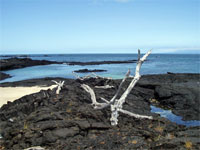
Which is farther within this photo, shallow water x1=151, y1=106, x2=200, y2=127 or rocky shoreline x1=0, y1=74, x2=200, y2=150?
shallow water x1=151, y1=106, x2=200, y2=127

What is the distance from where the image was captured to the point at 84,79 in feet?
65.1

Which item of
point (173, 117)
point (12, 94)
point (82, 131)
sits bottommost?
point (173, 117)

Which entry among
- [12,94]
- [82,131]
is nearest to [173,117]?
[82,131]

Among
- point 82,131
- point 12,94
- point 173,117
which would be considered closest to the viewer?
point 82,131

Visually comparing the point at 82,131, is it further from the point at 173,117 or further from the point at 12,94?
the point at 12,94

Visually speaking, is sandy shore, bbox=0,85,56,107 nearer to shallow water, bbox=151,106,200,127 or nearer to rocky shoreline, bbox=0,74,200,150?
rocky shoreline, bbox=0,74,200,150

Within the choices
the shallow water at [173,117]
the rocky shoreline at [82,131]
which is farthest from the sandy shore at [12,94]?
the shallow water at [173,117]

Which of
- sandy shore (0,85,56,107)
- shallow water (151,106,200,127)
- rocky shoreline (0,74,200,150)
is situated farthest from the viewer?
sandy shore (0,85,56,107)

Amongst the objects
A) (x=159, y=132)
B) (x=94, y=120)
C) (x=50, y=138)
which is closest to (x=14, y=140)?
(x=50, y=138)

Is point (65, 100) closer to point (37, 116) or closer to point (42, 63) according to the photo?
point (37, 116)

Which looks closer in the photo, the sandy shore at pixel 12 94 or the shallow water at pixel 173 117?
the shallow water at pixel 173 117

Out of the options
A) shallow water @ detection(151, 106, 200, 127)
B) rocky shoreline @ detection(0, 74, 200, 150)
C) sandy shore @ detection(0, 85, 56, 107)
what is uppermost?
rocky shoreline @ detection(0, 74, 200, 150)

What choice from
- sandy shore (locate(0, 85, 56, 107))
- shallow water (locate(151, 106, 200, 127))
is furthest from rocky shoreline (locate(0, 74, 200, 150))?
sandy shore (locate(0, 85, 56, 107))

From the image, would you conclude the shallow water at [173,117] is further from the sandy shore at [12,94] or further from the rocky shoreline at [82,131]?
the sandy shore at [12,94]
